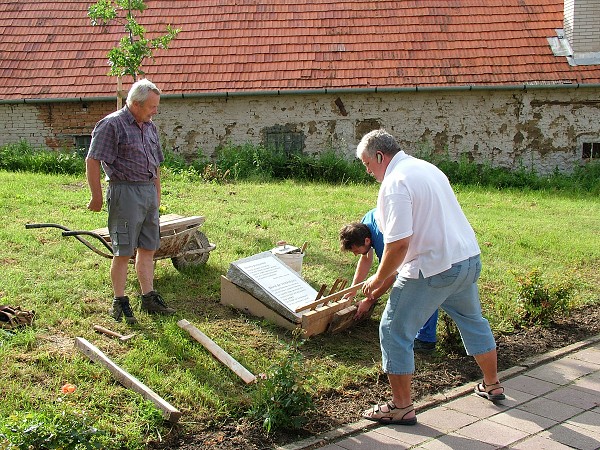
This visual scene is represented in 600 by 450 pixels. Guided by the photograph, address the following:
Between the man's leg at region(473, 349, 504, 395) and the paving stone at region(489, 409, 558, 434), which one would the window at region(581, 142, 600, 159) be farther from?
the paving stone at region(489, 409, 558, 434)

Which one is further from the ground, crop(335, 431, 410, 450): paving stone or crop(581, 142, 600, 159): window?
crop(581, 142, 600, 159): window

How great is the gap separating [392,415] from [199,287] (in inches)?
116

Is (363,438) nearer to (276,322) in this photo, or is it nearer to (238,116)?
(276,322)

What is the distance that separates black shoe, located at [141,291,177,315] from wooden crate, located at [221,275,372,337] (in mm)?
559

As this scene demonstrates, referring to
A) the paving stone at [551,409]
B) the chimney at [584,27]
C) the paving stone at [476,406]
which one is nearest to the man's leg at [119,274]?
the paving stone at [476,406]

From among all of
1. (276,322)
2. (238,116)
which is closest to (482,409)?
(276,322)

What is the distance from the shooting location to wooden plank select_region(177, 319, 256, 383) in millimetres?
5086

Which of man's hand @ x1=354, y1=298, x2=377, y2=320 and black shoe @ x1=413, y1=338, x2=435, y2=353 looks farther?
black shoe @ x1=413, y1=338, x2=435, y2=353

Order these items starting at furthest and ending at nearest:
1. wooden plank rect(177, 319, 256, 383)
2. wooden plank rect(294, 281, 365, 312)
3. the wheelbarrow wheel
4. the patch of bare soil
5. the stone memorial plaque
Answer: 1. the wheelbarrow wheel
2. the stone memorial plaque
3. wooden plank rect(294, 281, 365, 312)
4. wooden plank rect(177, 319, 256, 383)
5. the patch of bare soil

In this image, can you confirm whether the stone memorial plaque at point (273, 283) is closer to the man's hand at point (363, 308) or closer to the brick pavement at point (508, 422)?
the man's hand at point (363, 308)

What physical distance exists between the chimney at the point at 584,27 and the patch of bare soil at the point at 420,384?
33.0 feet

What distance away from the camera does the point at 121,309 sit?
6.04 metres

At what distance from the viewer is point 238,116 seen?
15938mm

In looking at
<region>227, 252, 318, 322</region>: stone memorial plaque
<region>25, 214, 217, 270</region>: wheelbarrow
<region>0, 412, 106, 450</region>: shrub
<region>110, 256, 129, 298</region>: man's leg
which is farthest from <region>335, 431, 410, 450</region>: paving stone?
<region>25, 214, 217, 270</region>: wheelbarrow
